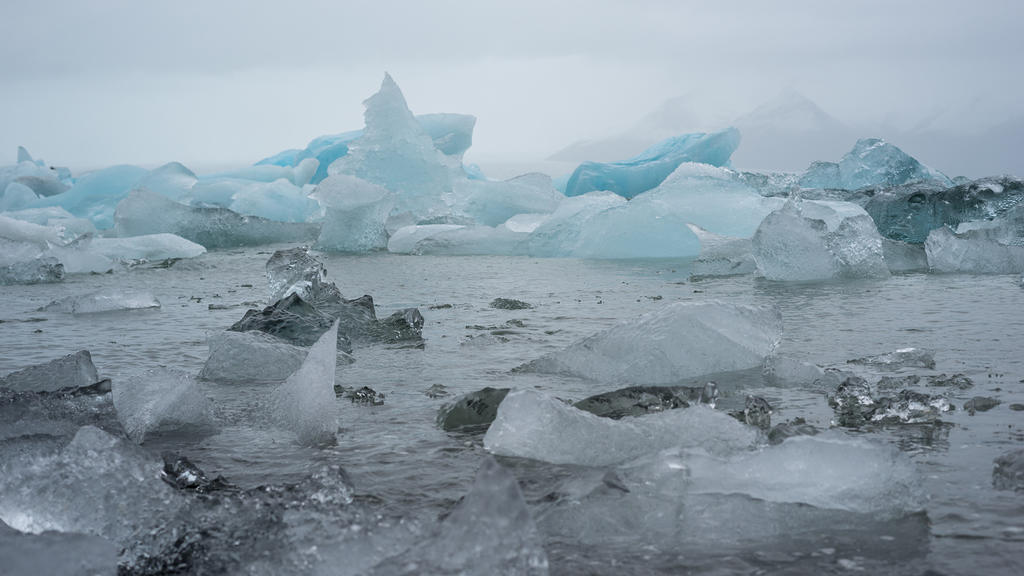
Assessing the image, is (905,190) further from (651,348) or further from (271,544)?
(271,544)

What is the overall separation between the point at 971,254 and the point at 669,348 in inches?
134

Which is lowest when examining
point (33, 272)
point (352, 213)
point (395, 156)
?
point (33, 272)

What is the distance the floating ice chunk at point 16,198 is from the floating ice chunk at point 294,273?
9456 mm

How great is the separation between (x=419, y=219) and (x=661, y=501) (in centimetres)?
814

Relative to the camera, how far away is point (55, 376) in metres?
2.54

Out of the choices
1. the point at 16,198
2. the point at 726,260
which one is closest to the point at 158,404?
the point at 726,260

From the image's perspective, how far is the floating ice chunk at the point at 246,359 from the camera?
9.41ft

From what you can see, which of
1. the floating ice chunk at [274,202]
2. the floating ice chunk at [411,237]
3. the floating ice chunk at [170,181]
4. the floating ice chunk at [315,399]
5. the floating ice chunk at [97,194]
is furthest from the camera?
the floating ice chunk at [97,194]

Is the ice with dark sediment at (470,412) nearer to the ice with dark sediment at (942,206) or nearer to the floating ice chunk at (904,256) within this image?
the floating ice chunk at (904,256)

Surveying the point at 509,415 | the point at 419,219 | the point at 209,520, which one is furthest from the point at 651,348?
the point at 419,219

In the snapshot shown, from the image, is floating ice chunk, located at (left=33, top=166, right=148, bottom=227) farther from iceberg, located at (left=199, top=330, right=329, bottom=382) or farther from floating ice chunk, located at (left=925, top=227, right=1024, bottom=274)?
floating ice chunk, located at (left=925, top=227, right=1024, bottom=274)

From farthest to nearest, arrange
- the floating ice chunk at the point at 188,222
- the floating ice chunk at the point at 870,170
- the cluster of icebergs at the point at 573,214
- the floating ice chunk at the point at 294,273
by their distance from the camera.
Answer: the floating ice chunk at the point at 870,170
the floating ice chunk at the point at 188,222
the cluster of icebergs at the point at 573,214
the floating ice chunk at the point at 294,273

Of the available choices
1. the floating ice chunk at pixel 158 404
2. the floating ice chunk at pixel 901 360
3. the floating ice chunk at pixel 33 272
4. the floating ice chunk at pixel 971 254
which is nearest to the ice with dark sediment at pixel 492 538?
the floating ice chunk at pixel 158 404

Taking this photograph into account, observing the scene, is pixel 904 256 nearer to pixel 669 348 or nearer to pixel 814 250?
pixel 814 250
